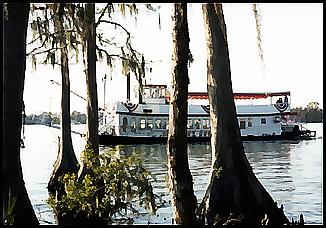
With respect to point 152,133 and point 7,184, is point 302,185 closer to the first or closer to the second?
point 7,184

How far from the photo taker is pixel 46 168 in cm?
2806

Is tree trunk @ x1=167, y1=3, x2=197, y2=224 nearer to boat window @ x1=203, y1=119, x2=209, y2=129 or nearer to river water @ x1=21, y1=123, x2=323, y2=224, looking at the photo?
river water @ x1=21, y1=123, x2=323, y2=224

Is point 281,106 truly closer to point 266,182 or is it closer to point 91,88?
point 266,182

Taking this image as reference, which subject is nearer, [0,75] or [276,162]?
[0,75]

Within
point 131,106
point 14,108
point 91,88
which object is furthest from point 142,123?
point 14,108

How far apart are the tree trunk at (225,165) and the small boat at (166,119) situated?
34.5 m

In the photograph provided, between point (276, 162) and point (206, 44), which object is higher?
point (206, 44)

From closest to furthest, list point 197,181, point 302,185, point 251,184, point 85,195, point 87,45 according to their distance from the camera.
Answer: point 85,195, point 251,184, point 87,45, point 302,185, point 197,181

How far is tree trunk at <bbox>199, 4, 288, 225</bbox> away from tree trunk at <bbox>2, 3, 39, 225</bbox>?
2.79 m

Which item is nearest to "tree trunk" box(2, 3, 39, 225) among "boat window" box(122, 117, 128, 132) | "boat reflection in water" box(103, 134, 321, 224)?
"boat reflection in water" box(103, 134, 321, 224)

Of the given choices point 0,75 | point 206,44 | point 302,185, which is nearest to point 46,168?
point 302,185

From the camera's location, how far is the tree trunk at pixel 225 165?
9.53 metres

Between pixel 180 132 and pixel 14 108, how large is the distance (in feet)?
8.24

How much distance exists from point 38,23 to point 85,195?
695 cm
